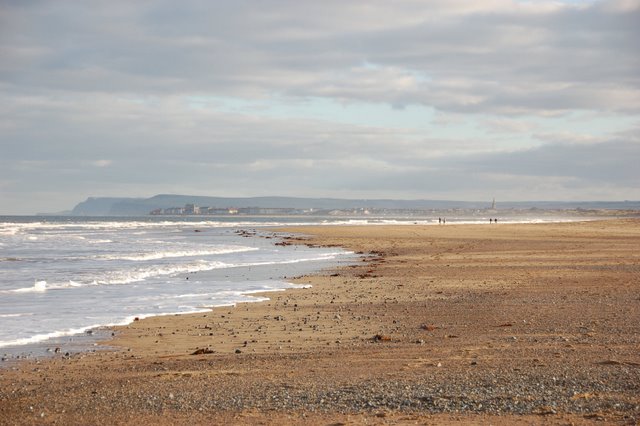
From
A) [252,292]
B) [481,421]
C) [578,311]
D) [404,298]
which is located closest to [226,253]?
[252,292]

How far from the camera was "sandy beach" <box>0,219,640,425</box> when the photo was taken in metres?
7.63

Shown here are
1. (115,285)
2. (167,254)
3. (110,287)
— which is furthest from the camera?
(167,254)

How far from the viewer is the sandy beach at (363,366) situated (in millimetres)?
7629

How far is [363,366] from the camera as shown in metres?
9.71

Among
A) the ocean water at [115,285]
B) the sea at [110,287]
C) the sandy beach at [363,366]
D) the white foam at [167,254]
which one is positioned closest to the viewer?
the sandy beach at [363,366]

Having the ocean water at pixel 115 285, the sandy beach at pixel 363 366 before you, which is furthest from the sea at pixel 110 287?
the sandy beach at pixel 363 366

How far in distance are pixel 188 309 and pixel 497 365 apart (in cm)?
826

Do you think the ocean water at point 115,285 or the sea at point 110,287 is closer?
the sea at point 110,287

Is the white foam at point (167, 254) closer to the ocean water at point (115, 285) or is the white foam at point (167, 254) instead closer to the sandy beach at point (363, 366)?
the ocean water at point (115, 285)

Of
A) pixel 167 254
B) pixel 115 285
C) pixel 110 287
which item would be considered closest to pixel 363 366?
pixel 110 287

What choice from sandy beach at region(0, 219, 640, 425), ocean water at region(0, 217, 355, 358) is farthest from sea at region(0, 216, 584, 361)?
sandy beach at region(0, 219, 640, 425)

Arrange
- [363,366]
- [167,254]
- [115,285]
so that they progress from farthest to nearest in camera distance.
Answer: [167,254] < [115,285] < [363,366]

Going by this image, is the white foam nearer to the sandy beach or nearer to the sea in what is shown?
the sea

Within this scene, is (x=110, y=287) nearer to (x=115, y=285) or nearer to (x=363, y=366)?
(x=115, y=285)
